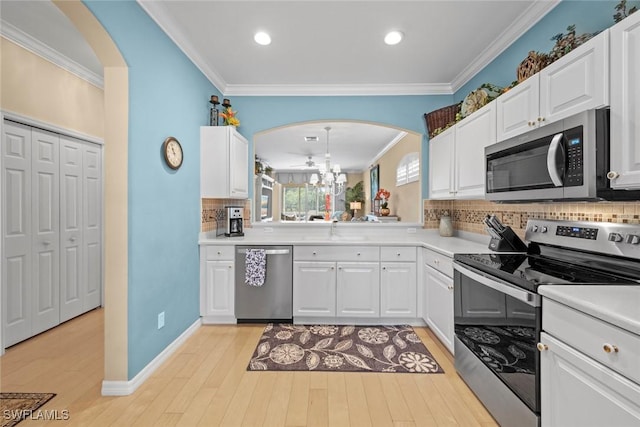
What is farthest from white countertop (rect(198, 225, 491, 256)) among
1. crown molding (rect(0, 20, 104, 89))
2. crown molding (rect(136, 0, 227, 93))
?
crown molding (rect(0, 20, 104, 89))

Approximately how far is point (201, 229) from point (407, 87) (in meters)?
2.84

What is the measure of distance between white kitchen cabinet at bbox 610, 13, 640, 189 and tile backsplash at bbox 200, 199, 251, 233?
10.4 ft

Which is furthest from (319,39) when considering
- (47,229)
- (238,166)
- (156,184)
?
(47,229)

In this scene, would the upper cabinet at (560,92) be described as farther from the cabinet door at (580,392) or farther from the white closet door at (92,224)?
the white closet door at (92,224)

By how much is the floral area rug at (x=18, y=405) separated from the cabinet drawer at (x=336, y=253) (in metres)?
2.07

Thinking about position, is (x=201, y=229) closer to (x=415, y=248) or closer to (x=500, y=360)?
(x=415, y=248)

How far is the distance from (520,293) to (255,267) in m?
2.28

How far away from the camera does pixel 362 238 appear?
11.5ft

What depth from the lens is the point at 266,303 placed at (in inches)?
123

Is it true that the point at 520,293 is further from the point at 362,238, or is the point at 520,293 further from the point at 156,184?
the point at 156,184

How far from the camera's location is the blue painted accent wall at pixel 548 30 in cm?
177

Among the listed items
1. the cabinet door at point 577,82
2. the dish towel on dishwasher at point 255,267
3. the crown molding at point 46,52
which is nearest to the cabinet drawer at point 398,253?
the dish towel on dishwasher at point 255,267

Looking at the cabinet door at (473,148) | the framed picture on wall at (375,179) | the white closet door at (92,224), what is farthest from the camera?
the framed picture on wall at (375,179)

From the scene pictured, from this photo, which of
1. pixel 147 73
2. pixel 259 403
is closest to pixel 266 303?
pixel 259 403
